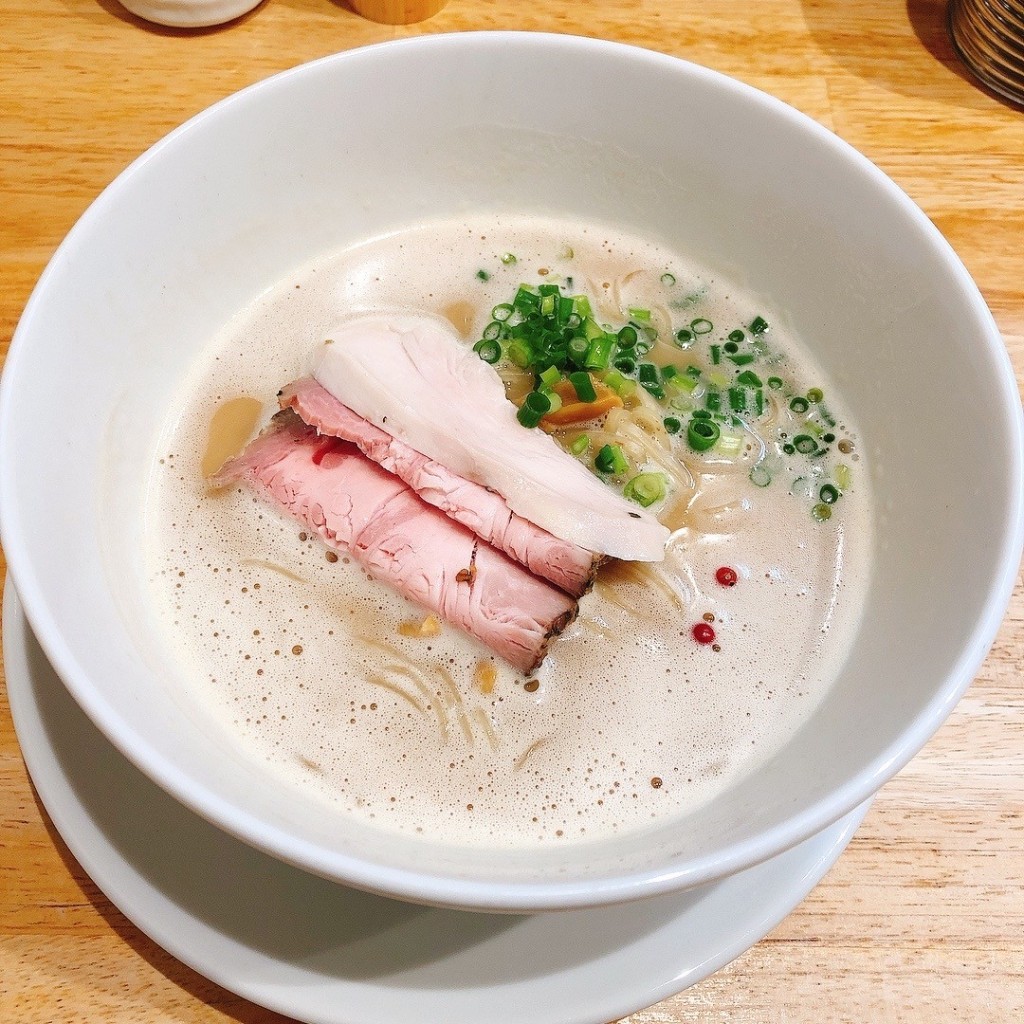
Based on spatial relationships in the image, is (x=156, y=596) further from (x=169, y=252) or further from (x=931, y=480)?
(x=931, y=480)

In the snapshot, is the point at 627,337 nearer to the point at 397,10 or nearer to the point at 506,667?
the point at 506,667

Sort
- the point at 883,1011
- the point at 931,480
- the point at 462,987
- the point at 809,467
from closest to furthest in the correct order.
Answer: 1. the point at 462,987
2. the point at 883,1011
3. the point at 931,480
4. the point at 809,467

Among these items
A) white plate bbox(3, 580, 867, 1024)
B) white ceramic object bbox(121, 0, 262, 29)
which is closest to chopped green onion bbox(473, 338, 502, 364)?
white plate bbox(3, 580, 867, 1024)

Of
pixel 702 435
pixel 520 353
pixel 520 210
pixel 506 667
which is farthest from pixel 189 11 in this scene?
pixel 506 667

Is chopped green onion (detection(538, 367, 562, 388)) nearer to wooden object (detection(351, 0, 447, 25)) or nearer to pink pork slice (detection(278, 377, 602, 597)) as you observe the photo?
pink pork slice (detection(278, 377, 602, 597))

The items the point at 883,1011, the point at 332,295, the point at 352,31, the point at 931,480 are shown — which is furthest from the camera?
the point at 352,31

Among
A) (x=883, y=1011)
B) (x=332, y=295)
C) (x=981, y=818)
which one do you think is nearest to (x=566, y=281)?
(x=332, y=295)
